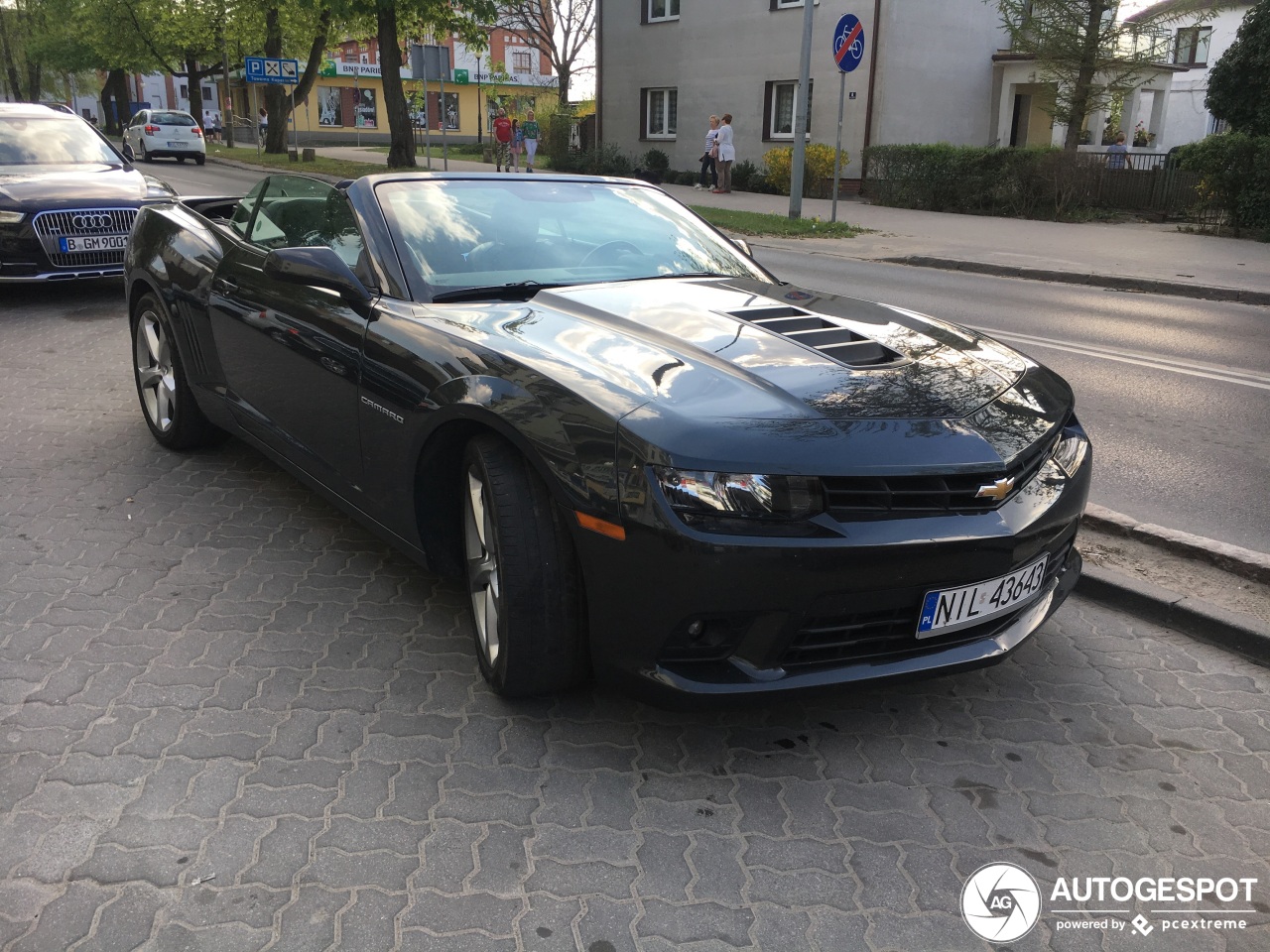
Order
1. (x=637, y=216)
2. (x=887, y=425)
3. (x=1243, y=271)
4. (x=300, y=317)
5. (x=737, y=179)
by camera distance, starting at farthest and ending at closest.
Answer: (x=737, y=179) → (x=1243, y=271) → (x=637, y=216) → (x=300, y=317) → (x=887, y=425)

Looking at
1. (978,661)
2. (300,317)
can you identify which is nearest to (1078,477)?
(978,661)

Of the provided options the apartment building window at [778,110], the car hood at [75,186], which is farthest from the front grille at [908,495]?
the apartment building window at [778,110]

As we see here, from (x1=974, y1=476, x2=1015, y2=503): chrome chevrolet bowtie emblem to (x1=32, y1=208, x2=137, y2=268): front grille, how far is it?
8.74 metres

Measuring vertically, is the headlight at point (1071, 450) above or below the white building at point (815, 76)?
below

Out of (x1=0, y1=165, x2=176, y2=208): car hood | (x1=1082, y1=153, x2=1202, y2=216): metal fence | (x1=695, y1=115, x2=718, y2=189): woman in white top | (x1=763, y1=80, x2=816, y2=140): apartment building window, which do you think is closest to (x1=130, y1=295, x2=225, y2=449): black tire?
(x1=0, y1=165, x2=176, y2=208): car hood

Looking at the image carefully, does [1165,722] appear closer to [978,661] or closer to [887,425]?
[978,661]

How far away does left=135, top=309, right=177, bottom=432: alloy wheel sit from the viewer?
5.25m

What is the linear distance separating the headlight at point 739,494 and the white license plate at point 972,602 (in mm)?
421

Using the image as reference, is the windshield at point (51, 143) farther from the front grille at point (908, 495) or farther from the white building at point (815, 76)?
the white building at point (815, 76)

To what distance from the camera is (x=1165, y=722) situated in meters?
3.07

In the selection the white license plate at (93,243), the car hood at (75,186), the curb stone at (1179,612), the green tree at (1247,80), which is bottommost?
the curb stone at (1179,612)

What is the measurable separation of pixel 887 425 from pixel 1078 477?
0.76m

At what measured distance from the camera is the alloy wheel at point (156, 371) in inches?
207

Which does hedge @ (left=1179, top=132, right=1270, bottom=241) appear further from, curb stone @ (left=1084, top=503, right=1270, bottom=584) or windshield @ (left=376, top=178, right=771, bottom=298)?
windshield @ (left=376, top=178, right=771, bottom=298)
